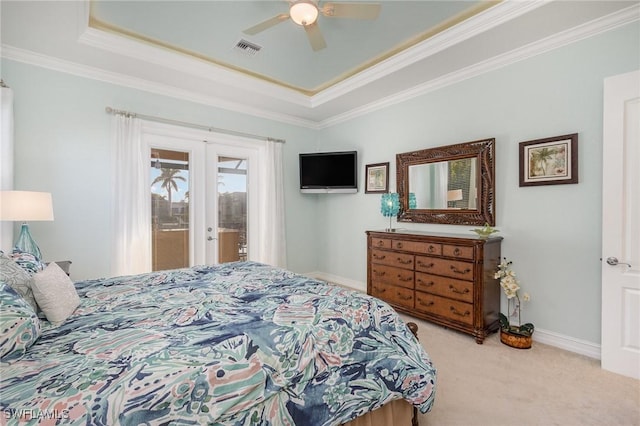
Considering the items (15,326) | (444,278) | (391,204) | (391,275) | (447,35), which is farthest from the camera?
(391,204)

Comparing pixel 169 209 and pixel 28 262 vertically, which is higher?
pixel 169 209

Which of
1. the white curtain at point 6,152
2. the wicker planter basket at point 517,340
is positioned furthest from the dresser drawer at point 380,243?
the white curtain at point 6,152

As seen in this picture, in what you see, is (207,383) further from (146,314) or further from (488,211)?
(488,211)

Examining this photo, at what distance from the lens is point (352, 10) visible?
7.48 feet

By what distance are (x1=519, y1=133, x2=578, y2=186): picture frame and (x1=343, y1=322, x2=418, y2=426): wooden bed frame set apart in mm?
2436

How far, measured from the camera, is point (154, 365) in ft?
3.51

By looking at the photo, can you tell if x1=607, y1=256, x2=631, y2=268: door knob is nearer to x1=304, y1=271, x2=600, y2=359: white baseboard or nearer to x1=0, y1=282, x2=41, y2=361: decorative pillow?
x1=304, y1=271, x2=600, y2=359: white baseboard

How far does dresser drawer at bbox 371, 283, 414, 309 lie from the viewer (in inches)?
135

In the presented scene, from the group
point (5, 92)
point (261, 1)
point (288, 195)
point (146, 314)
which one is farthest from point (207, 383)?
point (288, 195)

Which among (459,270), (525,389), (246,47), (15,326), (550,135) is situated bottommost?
(525,389)

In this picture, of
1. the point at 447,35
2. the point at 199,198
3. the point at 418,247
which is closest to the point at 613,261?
the point at 418,247

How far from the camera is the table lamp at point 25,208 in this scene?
238 centimetres

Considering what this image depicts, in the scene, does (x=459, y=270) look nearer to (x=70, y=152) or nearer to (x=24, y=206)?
(x=24, y=206)

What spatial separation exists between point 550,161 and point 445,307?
67.8 inches
